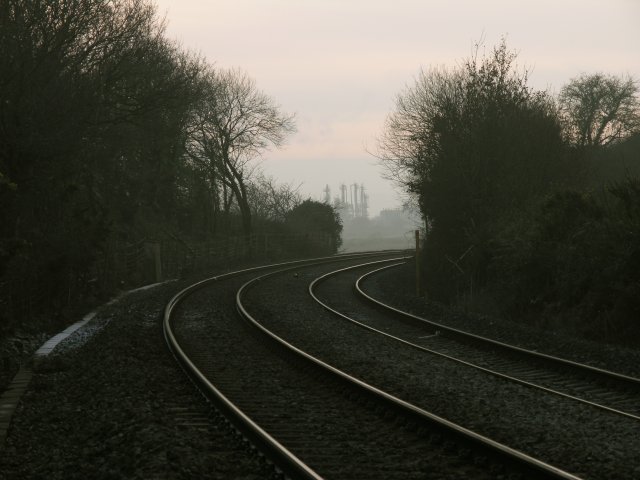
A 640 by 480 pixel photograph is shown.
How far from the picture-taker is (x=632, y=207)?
1634 cm

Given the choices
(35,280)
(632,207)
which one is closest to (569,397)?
(632,207)

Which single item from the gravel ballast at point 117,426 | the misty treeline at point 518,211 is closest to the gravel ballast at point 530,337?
the misty treeline at point 518,211

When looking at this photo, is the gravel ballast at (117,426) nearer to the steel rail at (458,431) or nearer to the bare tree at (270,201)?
the steel rail at (458,431)

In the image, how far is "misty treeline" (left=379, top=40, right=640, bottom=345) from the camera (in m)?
16.0

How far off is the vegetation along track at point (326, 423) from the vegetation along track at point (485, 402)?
22.4 inches

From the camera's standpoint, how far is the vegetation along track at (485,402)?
7.16m

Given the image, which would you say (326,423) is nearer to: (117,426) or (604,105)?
(117,426)

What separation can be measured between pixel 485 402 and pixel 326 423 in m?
2.15

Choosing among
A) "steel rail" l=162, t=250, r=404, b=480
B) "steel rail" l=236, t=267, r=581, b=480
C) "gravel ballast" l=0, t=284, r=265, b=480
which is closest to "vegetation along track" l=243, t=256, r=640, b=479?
"steel rail" l=236, t=267, r=581, b=480

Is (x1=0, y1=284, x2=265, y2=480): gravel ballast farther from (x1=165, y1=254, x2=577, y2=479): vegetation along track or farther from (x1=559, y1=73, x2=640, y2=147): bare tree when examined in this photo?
(x1=559, y1=73, x2=640, y2=147): bare tree

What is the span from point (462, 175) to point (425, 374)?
16419mm

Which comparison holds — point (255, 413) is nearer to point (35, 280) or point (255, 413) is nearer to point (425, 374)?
point (425, 374)

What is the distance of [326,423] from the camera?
8453mm

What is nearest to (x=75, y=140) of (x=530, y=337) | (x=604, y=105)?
(x=530, y=337)
